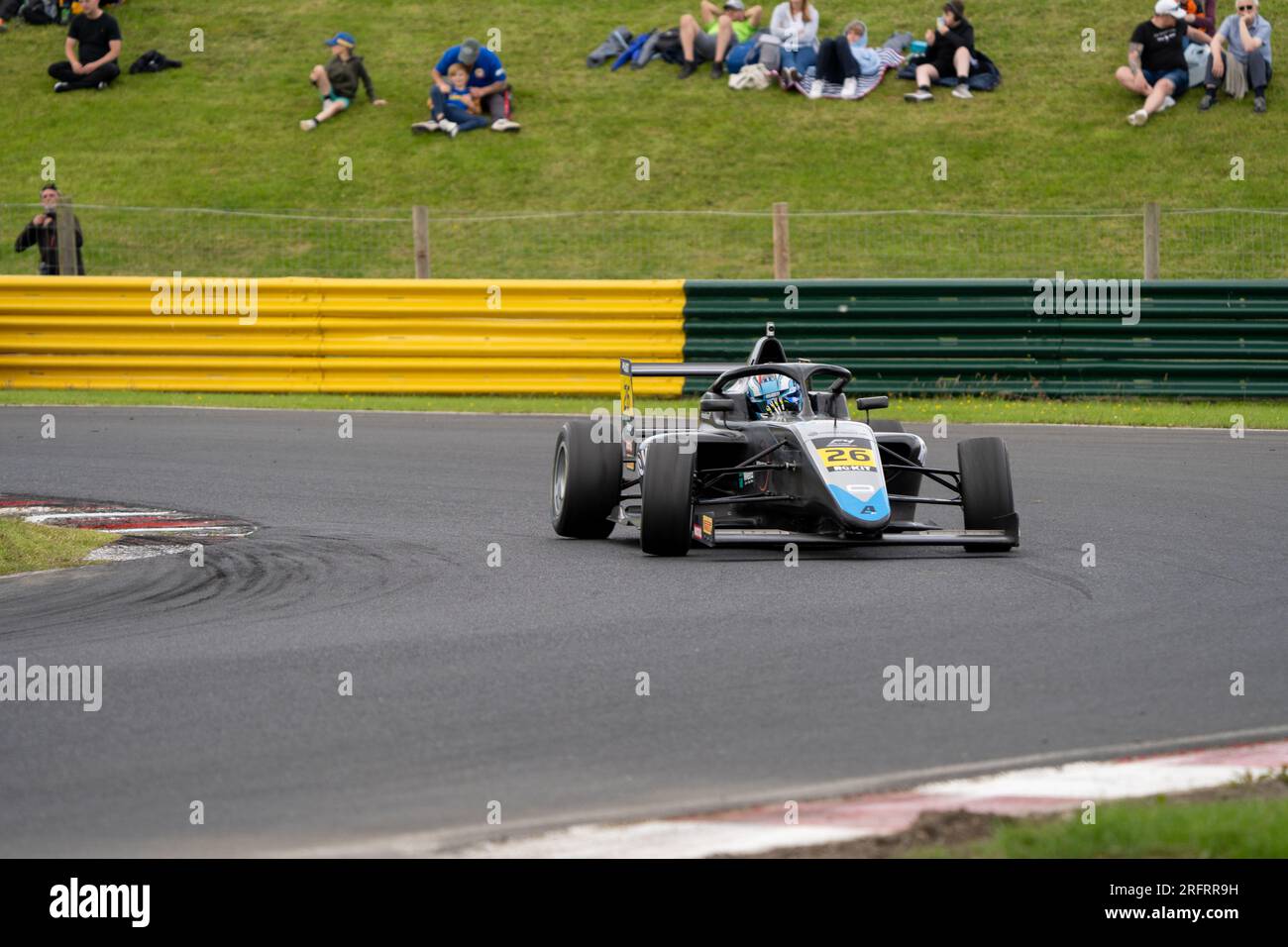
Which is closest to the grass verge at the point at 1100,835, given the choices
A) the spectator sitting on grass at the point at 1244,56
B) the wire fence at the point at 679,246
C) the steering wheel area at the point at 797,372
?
the steering wheel area at the point at 797,372

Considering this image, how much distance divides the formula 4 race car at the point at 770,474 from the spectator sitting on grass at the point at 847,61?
15020 millimetres

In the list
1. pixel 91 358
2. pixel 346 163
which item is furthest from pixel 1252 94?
pixel 91 358

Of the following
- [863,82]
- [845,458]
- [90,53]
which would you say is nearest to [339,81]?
[90,53]

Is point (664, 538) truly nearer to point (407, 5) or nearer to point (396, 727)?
point (396, 727)

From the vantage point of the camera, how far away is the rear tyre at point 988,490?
9.16 m

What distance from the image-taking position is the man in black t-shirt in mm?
Result: 26422

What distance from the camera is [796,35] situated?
79.3ft

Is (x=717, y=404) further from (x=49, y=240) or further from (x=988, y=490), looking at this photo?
(x=49, y=240)

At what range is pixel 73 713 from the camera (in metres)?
5.81

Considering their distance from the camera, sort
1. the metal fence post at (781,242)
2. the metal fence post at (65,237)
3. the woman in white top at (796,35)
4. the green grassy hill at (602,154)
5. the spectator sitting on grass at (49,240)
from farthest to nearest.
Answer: the woman in white top at (796,35) < the green grassy hill at (602,154) < the spectator sitting on grass at (49,240) < the metal fence post at (65,237) < the metal fence post at (781,242)

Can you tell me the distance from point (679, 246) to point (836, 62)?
4361 mm

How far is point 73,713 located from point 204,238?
1768 centimetres

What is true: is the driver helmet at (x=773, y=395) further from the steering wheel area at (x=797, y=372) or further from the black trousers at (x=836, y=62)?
the black trousers at (x=836, y=62)

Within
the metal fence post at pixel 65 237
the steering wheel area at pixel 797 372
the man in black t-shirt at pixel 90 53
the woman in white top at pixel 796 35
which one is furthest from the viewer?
the man in black t-shirt at pixel 90 53
